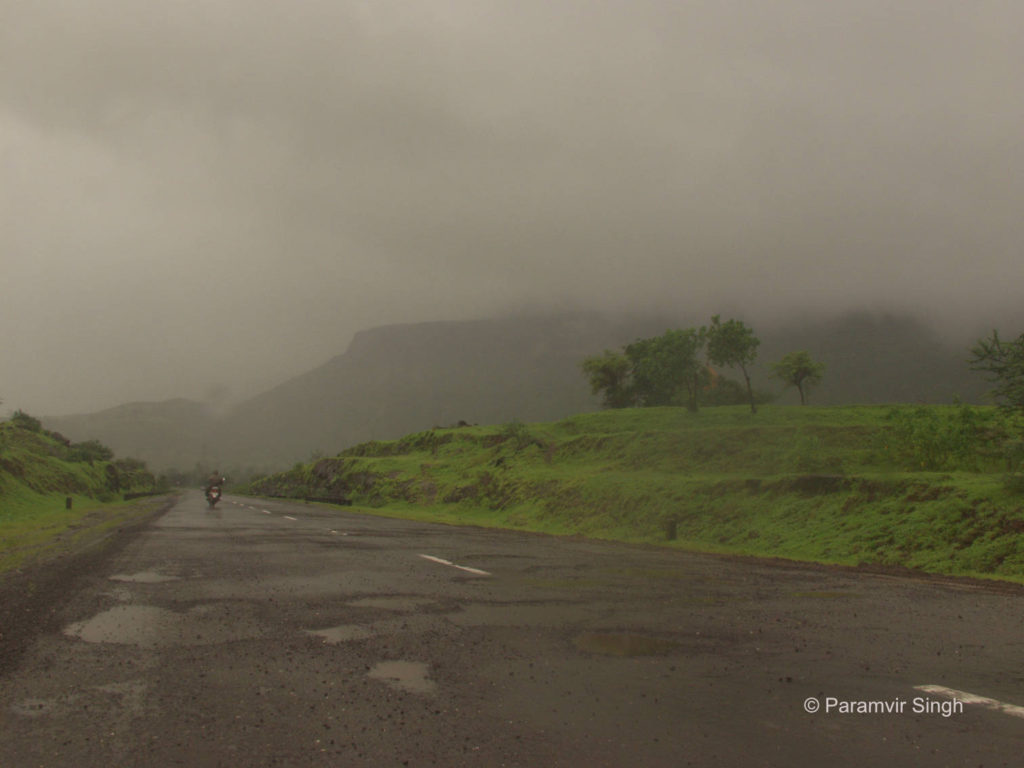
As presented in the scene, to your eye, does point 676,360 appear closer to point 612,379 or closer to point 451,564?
point 612,379

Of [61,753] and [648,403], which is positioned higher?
[648,403]

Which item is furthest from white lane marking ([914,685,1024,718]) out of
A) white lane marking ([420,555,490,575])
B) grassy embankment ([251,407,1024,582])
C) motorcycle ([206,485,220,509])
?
motorcycle ([206,485,220,509])

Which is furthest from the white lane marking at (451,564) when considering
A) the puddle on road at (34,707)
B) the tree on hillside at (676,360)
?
the tree on hillside at (676,360)

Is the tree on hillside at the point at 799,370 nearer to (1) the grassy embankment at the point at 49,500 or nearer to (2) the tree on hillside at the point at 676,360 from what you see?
(2) the tree on hillside at the point at 676,360

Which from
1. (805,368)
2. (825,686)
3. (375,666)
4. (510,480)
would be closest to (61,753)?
(375,666)

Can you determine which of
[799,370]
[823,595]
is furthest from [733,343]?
[823,595]

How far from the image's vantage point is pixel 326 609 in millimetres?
7844

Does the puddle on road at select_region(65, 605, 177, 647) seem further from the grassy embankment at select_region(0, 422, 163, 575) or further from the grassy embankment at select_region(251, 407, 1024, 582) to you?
the grassy embankment at select_region(251, 407, 1024, 582)

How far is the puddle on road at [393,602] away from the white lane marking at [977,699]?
17.0 feet

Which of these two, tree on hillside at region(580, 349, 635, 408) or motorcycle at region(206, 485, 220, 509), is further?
tree on hillside at region(580, 349, 635, 408)

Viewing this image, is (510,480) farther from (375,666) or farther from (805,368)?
(805,368)

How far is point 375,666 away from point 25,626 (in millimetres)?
4088

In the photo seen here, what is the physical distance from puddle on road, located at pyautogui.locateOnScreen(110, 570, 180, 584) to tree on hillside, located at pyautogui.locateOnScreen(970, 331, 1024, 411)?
20.9 metres

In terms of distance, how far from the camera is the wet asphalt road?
3.87 m
